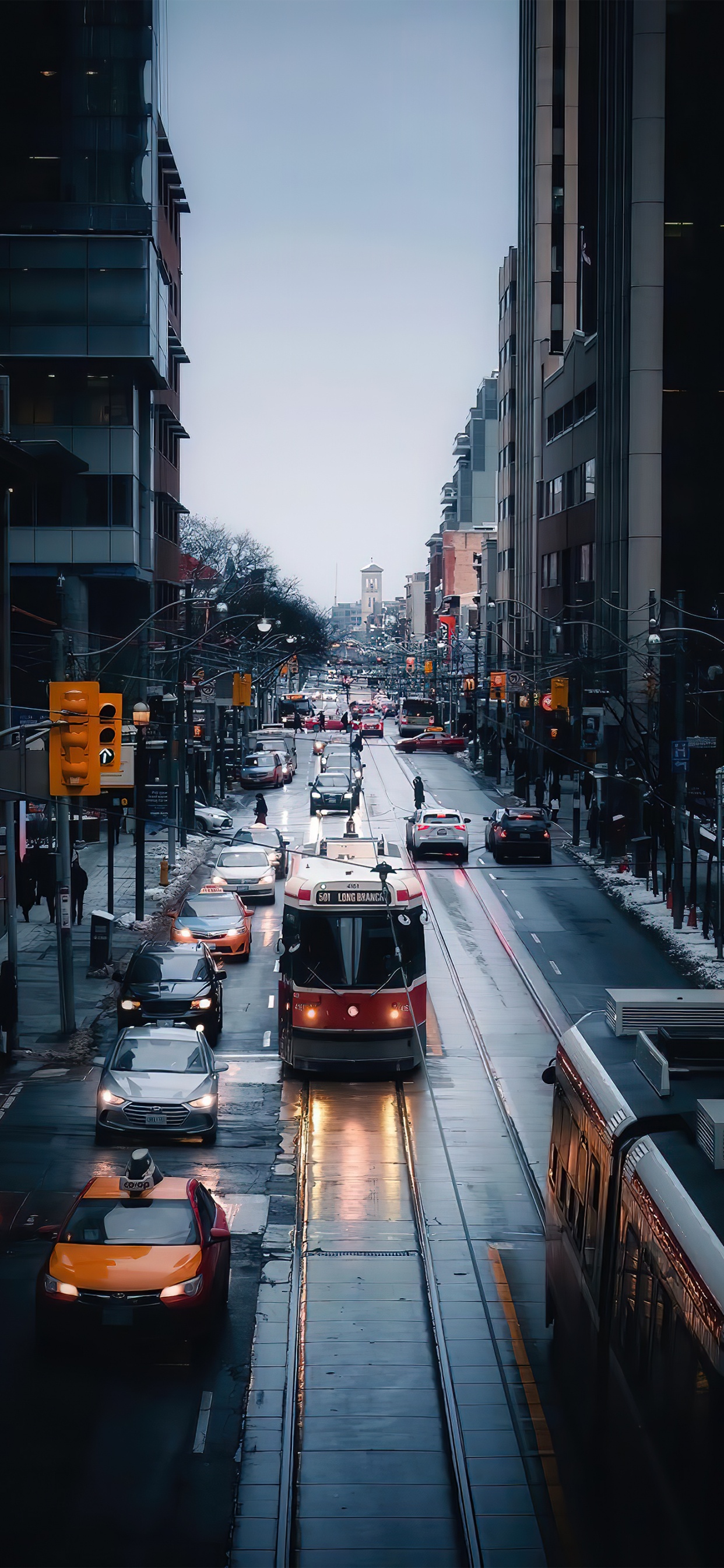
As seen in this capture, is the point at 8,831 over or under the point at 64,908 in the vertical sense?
over

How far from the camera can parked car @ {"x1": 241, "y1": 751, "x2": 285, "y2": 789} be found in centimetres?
7344

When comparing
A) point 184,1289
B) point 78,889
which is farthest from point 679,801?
point 184,1289

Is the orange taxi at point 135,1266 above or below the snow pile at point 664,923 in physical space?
above

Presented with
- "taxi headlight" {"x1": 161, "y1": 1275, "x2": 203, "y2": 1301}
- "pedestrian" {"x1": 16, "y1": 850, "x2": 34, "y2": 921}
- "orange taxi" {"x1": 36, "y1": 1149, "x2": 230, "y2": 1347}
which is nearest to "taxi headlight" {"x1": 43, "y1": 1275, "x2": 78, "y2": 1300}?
"orange taxi" {"x1": 36, "y1": 1149, "x2": 230, "y2": 1347}

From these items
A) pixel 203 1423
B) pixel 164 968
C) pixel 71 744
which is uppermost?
pixel 71 744

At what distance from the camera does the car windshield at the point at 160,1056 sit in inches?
824

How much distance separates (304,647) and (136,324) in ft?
263

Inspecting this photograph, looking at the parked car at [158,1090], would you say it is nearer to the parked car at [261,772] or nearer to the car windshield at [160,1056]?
the car windshield at [160,1056]

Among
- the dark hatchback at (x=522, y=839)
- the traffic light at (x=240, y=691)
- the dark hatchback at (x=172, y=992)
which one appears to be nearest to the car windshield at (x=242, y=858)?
the dark hatchback at (x=522, y=839)

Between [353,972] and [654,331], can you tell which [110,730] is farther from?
[654,331]

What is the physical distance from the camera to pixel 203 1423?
11.8m

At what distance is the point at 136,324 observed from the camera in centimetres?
5725

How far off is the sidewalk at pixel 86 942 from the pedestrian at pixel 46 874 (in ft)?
2.31

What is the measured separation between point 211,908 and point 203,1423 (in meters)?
23.1
